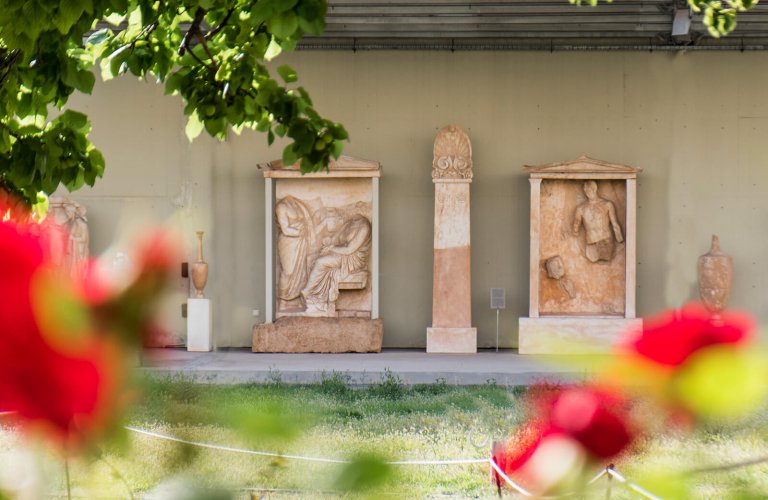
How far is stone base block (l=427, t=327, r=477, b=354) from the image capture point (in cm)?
1238

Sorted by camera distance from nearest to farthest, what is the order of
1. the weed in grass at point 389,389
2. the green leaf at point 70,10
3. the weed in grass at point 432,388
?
the green leaf at point 70,10 → the weed in grass at point 389,389 → the weed in grass at point 432,388

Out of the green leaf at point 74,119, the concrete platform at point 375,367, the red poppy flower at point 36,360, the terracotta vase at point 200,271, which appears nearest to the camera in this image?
the red poppy flower at point 36,360

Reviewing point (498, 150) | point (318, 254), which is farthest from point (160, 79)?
point (498, 150)

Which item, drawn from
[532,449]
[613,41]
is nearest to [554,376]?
[532,449]

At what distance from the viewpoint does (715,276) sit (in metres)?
12.5

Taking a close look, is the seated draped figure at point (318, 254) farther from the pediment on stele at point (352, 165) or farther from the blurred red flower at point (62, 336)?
the blurred red flower at point (62, 336)

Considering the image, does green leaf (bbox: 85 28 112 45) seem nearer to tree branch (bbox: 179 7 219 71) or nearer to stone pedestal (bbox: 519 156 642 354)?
tree branch (bbox: 179 7 219 71)

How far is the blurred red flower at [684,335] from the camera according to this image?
1.73 feet

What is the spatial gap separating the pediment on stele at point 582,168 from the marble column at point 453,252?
882 mm

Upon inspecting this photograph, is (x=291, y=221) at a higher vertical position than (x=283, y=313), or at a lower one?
higher

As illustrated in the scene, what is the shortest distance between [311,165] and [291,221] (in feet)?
30.3

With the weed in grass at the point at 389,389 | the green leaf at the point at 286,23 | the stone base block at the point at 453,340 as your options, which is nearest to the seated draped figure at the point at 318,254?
the stone base block at the point at 453,340

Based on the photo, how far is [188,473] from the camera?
56 centimetres

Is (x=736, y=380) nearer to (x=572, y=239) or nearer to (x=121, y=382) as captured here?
(x=121, y=382)
